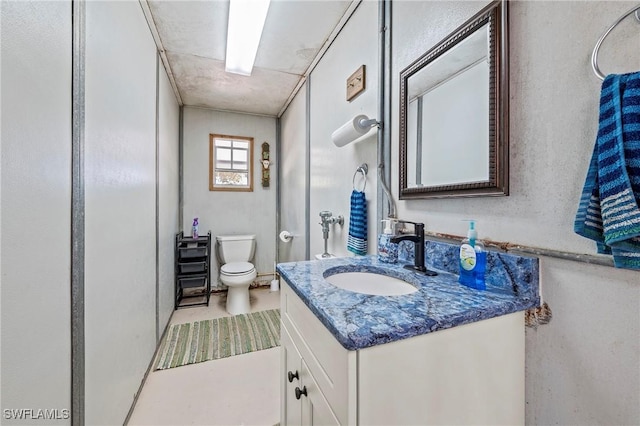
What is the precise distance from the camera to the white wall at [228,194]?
10.1 feet

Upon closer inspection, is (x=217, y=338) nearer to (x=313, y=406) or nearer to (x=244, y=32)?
(x=313, y=406)

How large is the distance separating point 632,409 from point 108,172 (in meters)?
1.80

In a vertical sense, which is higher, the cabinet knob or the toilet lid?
the cabinet knob

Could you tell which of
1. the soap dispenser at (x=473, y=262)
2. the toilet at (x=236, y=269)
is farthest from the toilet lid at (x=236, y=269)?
the soap dispenser at (x=473, y=262)

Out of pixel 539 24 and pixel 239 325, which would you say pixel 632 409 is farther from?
pixel 239 325

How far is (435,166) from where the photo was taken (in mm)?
1018

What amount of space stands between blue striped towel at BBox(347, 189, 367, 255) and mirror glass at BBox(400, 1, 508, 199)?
30cm

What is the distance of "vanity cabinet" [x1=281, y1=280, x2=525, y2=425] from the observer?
52 centimetres

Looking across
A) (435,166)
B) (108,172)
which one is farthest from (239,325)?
(435,166)

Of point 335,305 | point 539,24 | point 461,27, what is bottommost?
point 335,305

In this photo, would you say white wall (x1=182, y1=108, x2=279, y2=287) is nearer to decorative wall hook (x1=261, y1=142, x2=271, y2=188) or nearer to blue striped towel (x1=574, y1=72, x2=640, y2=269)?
decorative wall hook (x1=261, y1=142, x2=271, y2=188)

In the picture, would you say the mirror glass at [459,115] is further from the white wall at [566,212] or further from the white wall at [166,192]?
the white wall at [166,192]

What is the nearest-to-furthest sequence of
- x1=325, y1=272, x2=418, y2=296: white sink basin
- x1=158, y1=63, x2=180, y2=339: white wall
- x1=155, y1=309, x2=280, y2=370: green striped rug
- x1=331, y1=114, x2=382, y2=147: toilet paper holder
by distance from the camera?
x1=325, y1=272, x2=418, y2=296: white sink basin, x1=331, y1=114, x2=382, y2=147: toilet paper holder, x1=155, y1=309, x2=280, y2=370: green striped rug, x1=158, y1=63, x2=180, y2=339: white wall

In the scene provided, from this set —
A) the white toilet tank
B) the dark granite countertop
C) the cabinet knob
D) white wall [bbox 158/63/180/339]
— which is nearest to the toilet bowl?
the white toilet tank
